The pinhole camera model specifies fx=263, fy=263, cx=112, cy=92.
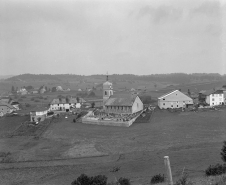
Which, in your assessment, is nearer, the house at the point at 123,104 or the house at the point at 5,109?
the house at the point at 123,104

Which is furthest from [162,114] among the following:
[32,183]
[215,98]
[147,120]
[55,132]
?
[32,183]

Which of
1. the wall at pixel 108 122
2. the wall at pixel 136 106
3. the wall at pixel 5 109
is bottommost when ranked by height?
the wall at pixel 108 122

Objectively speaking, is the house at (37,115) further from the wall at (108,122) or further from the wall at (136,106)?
the wall at (136,106)

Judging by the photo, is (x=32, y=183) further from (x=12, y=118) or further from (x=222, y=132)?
(x=12, y=118)

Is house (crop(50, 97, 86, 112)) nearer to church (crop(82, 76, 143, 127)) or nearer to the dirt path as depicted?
church (crop(82, 76, 143, 127))

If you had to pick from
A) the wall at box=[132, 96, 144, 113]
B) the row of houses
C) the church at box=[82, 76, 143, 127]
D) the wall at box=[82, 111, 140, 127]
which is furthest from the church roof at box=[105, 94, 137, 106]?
the row of houses

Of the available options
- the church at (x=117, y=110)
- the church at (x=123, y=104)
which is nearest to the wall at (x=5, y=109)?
the church at (x=117, y=110)
